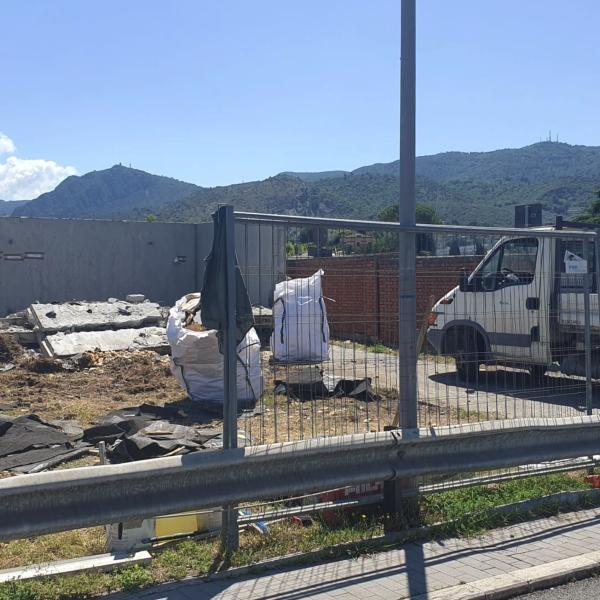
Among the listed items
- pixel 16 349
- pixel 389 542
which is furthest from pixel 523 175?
pixel 389 542

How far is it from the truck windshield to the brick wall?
9.62 ft

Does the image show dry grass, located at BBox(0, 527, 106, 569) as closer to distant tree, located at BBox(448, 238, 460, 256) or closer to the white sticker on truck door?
distant tree, located at BBox(448, 238, 460, 256)

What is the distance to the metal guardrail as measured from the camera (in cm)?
447

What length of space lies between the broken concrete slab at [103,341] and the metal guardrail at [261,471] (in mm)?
12006

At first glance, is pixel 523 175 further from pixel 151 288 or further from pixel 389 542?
pixel 389 542

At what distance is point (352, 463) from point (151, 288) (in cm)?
2203

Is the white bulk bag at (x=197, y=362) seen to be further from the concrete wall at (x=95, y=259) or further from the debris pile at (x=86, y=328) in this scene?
the concrete wall at (x=95, y=259)

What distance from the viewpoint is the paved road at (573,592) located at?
15.6 ft

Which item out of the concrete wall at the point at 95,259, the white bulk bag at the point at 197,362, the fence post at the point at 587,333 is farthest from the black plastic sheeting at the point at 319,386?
the concrete wall at the point at 95,259

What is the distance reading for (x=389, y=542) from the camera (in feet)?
18.2

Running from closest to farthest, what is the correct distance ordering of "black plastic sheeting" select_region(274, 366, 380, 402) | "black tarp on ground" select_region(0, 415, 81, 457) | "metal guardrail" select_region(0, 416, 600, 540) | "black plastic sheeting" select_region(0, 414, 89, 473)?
"metal guardrail" select_region(0, 416, 600, 540), "black plastic sheeting" select_region(0, 414, 89, 473), "black tarp on ground" select_region(0, 415, 81, 457), "black plastic sheeting" select_region(274, 366, 380, 402)

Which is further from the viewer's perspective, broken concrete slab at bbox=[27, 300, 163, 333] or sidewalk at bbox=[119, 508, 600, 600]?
broken concrete slab at bbox=[27, 300, 163, 333]

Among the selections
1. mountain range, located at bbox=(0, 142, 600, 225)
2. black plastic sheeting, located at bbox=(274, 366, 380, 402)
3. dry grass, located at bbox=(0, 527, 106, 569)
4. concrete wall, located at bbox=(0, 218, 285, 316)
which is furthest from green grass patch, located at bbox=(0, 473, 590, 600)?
mountain range, located at bbox=(0, 142, 600, 225)

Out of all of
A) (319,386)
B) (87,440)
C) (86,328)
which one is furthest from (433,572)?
(86,328)
